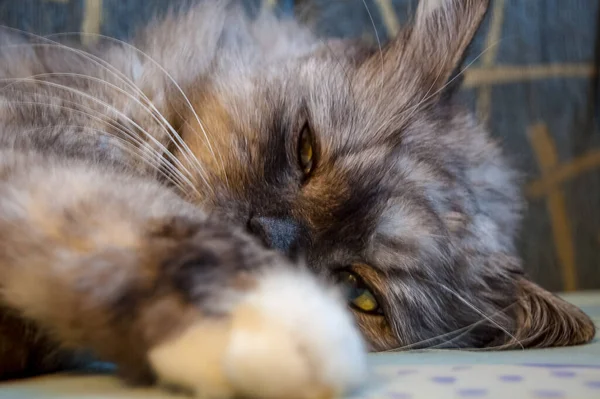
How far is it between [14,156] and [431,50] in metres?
0.88

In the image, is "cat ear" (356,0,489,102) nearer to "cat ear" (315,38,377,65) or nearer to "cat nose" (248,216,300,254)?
"cat ear" (315,38,377,65)

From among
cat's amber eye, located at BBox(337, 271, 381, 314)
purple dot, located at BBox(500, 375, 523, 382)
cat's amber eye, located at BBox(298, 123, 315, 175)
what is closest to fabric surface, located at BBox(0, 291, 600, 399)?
purple dot, located at BBox(500, 375, 523, 382)

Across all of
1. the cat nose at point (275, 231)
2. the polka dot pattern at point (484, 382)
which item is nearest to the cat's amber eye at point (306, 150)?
the cat nose at point (275, 231)

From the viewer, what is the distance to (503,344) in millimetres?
1202

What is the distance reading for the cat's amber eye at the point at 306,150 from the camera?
1.15 metres

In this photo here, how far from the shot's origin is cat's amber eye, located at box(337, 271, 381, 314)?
3.68 ft

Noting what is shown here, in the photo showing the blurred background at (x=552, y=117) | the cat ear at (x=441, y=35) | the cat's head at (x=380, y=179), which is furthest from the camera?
the blurred background at (x=552, y=117)

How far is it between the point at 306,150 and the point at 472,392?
614 millimetres

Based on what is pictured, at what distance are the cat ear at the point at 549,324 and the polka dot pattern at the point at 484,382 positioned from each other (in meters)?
0.34

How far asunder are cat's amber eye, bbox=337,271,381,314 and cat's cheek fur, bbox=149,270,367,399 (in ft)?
1.59

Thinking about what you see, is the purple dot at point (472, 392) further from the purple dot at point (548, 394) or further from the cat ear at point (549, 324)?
the cat ear at point (549, 324)

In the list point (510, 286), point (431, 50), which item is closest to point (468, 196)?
point (510, 286)

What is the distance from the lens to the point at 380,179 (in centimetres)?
113

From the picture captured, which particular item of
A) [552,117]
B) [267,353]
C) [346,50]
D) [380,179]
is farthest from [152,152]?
[552,117]
